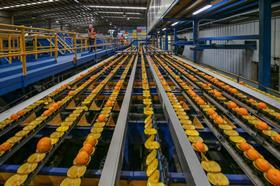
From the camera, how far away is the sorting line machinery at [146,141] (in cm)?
140

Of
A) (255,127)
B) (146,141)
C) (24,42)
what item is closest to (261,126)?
(255,127)

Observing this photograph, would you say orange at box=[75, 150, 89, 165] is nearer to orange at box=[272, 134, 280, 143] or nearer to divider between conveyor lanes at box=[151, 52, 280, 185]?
divider between conveyor lanes at box=[151, 52, 280, 185]

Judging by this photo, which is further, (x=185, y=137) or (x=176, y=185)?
(x=185, y=137)

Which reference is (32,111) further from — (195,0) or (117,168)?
(195,0)

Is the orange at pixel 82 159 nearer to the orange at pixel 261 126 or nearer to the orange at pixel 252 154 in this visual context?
the orange at pixel 252 154

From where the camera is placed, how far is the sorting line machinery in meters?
1.40

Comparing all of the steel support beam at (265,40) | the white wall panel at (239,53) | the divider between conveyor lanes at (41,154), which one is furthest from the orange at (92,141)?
the white wall panel at (239,53)

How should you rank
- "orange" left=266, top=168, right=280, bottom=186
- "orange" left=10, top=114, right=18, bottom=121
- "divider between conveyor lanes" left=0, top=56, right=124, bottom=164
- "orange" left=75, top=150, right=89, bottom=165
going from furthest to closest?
"orange" left=10, top=114, right=18, bottom=121 → "divider between conveyor lanes" left=0, top=56, right=124, bottom=164 → "orange" left=75, top=150, right=89, bottom=165 → "orange" left=266, top=168, right=280, bottom=186

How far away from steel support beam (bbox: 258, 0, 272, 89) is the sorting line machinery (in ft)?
3.20

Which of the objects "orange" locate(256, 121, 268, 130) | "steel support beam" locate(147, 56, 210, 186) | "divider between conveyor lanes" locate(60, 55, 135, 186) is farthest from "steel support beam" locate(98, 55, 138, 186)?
"orange" locate(256, 121, 268, 130)

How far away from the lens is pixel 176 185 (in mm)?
1434

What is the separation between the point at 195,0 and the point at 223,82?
8.00ft

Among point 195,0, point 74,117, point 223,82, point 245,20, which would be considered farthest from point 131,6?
point 74,117

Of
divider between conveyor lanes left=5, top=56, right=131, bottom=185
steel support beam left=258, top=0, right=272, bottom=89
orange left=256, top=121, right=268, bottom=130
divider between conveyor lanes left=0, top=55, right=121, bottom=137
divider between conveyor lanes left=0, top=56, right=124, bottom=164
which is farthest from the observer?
steel support beam left=258, top=0, right=272, bottom=89
